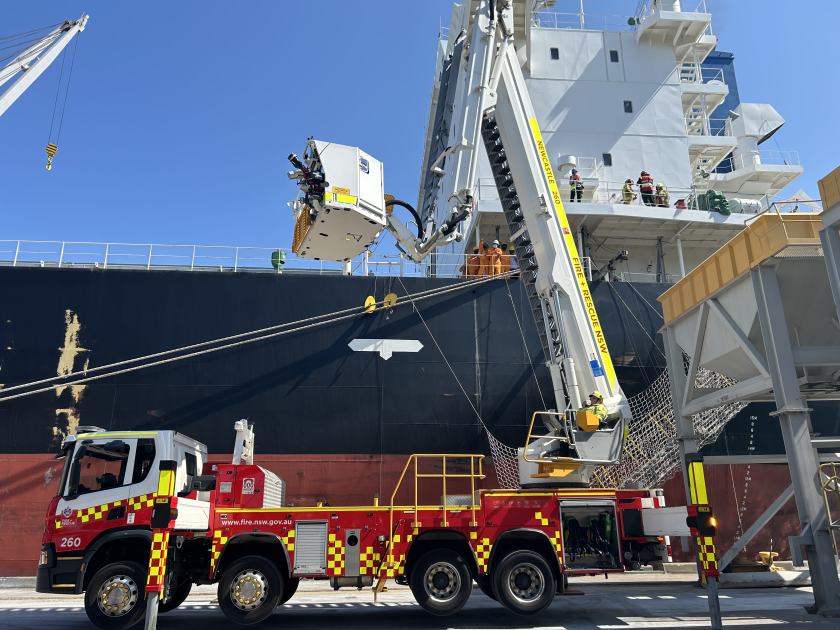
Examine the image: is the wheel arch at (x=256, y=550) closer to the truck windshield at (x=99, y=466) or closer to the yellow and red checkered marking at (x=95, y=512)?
the yellow and red checkered marking at (x=95, y=512)

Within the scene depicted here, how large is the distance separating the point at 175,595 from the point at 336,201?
6279 millimetres

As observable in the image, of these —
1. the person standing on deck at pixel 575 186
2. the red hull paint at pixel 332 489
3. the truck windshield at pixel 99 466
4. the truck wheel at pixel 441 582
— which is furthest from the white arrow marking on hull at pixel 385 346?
the person standing on deck at pixel 575 186

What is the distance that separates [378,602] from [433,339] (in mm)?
6708

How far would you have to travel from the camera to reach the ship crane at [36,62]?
17344mm

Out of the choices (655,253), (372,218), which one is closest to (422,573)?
(372,218)

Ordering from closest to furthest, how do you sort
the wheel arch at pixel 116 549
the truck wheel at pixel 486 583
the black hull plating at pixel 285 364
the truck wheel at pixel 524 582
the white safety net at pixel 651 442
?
the wheel arch at pixel 116 549 < the truck wheel at pixel 524 582 < the truck wheel at pixel 486 583 < the white safety net at pixel 651 442 < the black hull plating at pixel 285 364

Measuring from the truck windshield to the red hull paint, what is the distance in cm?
518

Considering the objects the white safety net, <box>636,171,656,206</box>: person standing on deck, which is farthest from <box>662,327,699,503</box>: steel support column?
<box>636,171,656,206</box>: person standing on deck

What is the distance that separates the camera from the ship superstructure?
19234mm

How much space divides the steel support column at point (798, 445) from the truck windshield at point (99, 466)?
9.98 meters

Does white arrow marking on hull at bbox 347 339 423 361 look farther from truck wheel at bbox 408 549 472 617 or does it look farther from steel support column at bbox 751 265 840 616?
steel support column at bbox 751 265 840 616

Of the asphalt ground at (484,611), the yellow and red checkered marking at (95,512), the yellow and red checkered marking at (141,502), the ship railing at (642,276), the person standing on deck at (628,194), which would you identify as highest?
the person standing on deck at (628,194)

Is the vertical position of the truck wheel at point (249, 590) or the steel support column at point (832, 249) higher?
the steel support column at point (832, 249)

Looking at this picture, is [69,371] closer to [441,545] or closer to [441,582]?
[441,545]
